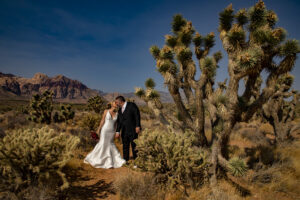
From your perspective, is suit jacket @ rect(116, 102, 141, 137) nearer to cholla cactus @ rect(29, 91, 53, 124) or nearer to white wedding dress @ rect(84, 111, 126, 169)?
white wedding dress @ rect(84, 111, 126, 169)

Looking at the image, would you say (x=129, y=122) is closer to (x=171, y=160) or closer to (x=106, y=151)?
(x=106, y=151)

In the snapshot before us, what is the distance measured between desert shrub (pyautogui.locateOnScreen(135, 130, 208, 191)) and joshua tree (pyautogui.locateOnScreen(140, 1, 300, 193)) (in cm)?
57

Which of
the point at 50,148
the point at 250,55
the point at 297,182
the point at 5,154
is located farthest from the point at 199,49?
the point at 5,154

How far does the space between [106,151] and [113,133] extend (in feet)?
1.92

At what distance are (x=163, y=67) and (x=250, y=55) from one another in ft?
7.99

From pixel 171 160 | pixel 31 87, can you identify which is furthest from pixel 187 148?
pixel 31 87

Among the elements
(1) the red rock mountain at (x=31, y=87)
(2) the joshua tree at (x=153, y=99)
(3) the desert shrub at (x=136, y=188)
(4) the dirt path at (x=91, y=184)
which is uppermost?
(1) the red rock mountain at (x=31, y=87)

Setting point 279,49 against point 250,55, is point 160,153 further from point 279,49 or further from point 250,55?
point 279,49

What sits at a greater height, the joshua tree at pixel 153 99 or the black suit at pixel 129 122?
the joshua tree at pixel 153 99

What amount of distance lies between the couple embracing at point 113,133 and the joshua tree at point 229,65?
160cm

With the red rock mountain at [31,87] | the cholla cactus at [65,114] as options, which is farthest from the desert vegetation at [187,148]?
the red rock mountain at [31,87]

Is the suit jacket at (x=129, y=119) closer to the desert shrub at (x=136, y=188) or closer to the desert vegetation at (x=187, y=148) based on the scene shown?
the desert vegetation at (x=187, y=148)

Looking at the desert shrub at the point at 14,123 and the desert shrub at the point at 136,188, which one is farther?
the desert shrub at the point at 14,123

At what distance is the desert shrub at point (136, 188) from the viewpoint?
303cm
